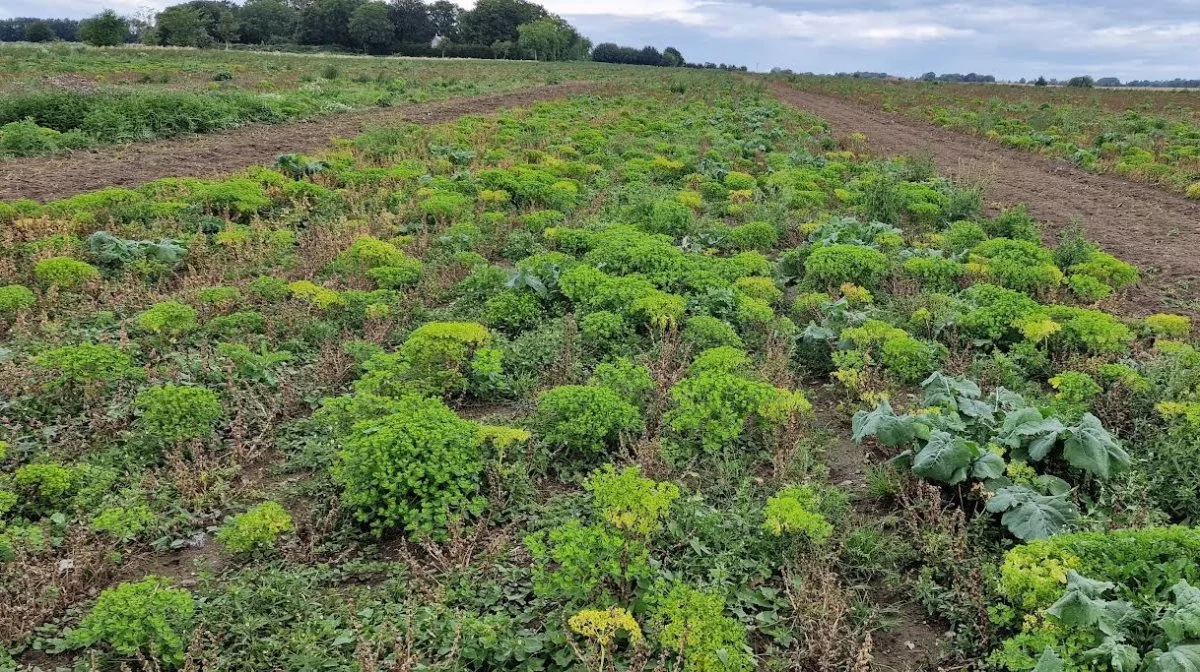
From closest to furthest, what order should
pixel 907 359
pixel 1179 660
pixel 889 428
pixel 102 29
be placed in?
pixel 1179 660
pixel 889 428
pixel 907 359
pixel 102 29

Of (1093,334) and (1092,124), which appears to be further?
(1092,124)

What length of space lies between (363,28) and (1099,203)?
10047 centimetres

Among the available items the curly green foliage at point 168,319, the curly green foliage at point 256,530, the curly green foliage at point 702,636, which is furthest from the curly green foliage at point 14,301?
the curly green foliage at point 702,636

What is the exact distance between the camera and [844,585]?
4609mm

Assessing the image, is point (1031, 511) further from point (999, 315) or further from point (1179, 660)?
point (999, 315)

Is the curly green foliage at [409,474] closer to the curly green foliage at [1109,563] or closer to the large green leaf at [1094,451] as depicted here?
the curly green foliage at [1109,563]

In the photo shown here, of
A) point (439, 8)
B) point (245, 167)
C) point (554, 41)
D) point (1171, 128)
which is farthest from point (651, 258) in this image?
point (439, 8)

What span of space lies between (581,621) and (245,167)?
14.6 metres

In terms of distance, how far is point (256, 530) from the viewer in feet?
14.9

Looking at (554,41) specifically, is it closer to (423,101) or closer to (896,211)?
(423,101)

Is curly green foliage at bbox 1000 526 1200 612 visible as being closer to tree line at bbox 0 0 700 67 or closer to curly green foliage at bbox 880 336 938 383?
curly green foliage at bbox 880 336 938 383

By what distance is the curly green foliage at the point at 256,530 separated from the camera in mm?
4543

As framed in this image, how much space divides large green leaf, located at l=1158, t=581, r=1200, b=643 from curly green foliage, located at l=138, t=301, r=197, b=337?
27.6 ft

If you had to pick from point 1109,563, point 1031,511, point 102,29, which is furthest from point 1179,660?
point 102,29
